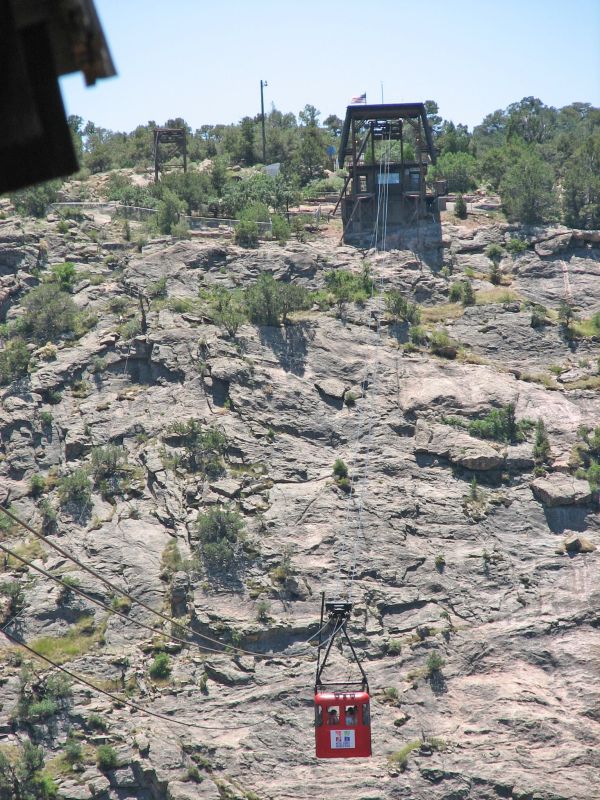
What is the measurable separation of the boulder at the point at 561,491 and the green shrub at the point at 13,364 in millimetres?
20818

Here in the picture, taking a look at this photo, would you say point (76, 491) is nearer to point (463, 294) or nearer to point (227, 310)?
point (227, 310)

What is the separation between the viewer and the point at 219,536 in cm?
3984

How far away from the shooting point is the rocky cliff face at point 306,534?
34.8 m

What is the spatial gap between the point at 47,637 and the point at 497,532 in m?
16.0

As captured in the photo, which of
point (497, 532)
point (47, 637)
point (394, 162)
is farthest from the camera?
point (394, 162)

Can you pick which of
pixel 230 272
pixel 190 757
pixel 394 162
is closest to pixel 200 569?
pixel 190 757

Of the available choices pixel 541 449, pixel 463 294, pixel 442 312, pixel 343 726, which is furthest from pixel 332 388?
pixel 343 726

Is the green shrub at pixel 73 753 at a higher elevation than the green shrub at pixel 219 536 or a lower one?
lower

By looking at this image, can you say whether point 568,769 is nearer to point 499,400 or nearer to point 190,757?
point 190,757

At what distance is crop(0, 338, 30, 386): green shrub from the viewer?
154 feet

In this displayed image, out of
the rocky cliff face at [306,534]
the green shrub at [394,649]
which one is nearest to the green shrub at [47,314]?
the rocky cliff face at [306,534]

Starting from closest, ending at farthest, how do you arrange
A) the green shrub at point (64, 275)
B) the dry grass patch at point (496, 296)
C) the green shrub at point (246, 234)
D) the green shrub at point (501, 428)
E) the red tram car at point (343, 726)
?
the red tram car at point (343, 726) < the green shrub at point (501, 428) < the dry grass patch at point (496, 296) < the green shrub at point (64, 275) < the green shrub at point (246, 234)

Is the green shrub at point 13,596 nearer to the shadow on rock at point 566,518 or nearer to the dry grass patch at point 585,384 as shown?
the shadow on rock at point 566,518

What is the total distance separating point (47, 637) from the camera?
37625 millimetres
